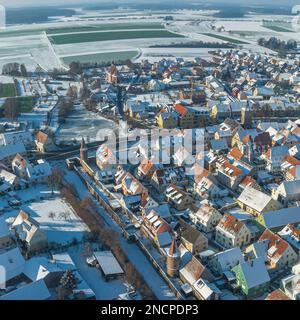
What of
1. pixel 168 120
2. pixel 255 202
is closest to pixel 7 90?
pixel 168 120

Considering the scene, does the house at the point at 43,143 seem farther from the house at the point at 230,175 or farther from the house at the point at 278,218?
the house at the point at 278,218

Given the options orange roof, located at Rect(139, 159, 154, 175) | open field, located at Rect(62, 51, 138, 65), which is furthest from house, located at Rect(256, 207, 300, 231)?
open field, located at Rect(62, 51, 138, 65)

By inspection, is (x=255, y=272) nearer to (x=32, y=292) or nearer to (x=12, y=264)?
(x=32, y=292)

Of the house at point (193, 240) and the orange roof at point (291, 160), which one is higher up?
the orange roof at point (291, 160)

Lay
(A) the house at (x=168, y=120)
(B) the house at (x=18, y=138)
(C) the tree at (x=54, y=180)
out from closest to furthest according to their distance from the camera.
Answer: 1. (C) the tree at (x=54, y=180)
2. (B) the house at (x=18, y=138)
3. (A) the house at (x=168, y=120)

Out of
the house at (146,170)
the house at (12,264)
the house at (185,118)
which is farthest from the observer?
the house at (185,118)

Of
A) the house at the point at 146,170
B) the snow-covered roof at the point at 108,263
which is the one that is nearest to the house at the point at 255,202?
the house at the point at 146,170

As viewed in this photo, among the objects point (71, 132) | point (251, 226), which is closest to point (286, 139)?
point (251, 226)
